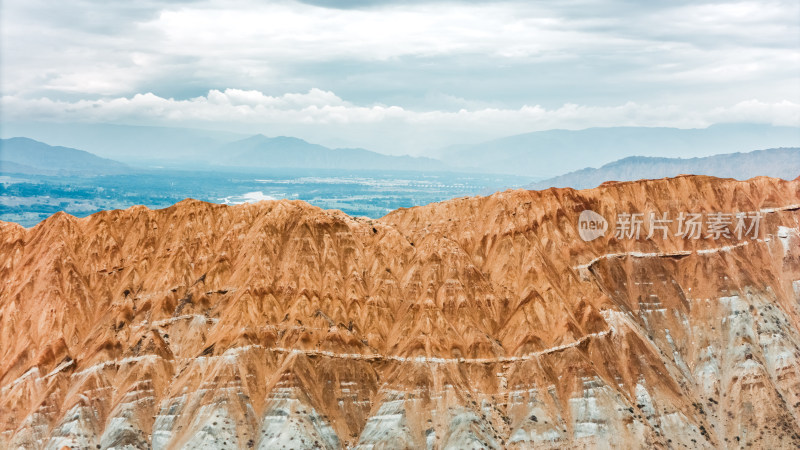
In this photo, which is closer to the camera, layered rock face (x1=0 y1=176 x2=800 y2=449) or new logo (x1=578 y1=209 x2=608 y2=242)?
layered rock face (x1=0 y1=176 x2=800 y2=449)

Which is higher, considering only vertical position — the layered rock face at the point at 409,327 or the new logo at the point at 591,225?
the new logo at the point at 591,225

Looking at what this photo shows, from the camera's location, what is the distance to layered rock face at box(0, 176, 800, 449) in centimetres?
9125

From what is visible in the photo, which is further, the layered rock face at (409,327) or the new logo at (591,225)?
the new logo at (591,225)

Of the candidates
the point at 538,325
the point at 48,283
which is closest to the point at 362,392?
the point at 538,325

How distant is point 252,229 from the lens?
112 m

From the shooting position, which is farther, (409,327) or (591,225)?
(591,225)

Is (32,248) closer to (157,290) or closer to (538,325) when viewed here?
(157,290)

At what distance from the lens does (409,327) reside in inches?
3981

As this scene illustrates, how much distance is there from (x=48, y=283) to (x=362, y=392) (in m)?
51.2

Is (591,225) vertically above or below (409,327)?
above

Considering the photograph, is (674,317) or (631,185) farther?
(631,185)

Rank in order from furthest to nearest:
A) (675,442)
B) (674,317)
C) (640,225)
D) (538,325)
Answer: (640,225) < (674,317) < (538,325) < (675,442)

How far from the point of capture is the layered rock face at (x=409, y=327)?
3593 inches

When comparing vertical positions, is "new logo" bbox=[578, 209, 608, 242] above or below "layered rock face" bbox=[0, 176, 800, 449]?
above
